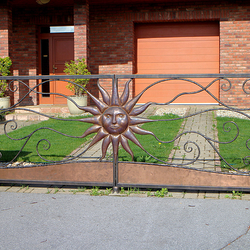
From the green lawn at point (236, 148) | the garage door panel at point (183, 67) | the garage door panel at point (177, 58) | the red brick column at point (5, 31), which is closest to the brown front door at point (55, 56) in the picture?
the red brick column at point (5, 31)

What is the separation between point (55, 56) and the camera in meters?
12.8

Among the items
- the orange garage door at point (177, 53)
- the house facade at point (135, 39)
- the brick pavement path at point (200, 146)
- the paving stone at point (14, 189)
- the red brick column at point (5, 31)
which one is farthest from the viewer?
the orange garage door at point (177, 53)

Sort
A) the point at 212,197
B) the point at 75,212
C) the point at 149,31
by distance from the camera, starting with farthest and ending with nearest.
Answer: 1. the point at 149,31
2. the point at 212,197
3. the point at 75,212

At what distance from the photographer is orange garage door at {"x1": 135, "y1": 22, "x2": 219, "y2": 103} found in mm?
12078

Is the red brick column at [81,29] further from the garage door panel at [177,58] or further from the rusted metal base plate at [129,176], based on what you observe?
the rusted metal base plate at [129,176]

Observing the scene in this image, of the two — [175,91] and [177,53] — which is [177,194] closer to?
[175,91]

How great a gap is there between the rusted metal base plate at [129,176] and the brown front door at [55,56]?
881 centimetres

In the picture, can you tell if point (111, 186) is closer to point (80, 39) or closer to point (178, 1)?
point (80, 39)

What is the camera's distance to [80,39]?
36.4ft

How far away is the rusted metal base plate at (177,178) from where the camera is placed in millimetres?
3672

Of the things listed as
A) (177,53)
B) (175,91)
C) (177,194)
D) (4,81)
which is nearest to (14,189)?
(177,194)

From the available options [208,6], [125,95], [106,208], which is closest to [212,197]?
[106,208]

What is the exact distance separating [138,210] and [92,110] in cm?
119

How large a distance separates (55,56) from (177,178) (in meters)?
10.0
